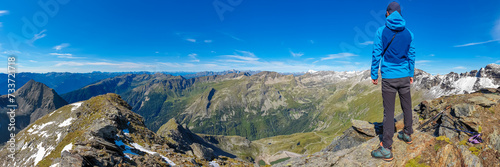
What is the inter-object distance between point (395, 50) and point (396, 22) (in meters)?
1.22

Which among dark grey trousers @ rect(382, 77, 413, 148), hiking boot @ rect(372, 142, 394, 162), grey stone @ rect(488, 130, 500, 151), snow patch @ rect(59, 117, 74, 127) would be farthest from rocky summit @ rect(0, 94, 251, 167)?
grey stone @ rect(488, 130, 500, 151)

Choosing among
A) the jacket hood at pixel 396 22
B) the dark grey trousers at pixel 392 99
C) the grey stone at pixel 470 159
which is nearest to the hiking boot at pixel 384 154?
the dark grey trousers at pixel 392 99

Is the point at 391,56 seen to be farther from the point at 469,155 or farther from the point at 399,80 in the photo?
the point at 469,155

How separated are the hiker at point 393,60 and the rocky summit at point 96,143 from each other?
23.5 m

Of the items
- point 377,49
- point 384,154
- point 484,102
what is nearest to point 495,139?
point 484,102

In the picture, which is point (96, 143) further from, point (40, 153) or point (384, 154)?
point (40, 153)

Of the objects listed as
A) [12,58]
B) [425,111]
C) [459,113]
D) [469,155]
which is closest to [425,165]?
[469,155]

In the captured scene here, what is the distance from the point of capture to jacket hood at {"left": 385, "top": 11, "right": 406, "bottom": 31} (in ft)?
26.6

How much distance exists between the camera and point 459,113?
1348 centimetres

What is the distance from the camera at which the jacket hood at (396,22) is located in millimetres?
8102

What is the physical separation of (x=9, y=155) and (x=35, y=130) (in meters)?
7.77

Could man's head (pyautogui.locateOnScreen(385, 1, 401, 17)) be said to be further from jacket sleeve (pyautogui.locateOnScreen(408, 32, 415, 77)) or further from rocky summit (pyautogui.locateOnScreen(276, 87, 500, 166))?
rocky summit (pyautogui.locateOnScreen(276, 87, 500, 166))

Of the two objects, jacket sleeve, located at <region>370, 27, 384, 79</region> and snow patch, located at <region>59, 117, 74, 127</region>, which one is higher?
jacket sleeve, located at <region>370, 27, 384, 79</region>

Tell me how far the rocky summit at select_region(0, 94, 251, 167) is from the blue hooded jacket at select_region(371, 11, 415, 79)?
23.8m
